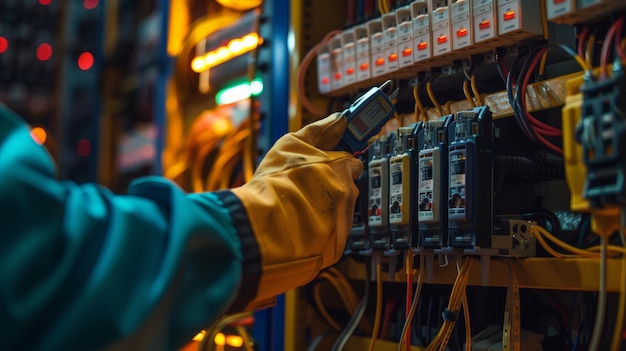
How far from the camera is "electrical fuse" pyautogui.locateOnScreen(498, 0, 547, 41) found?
1.36m

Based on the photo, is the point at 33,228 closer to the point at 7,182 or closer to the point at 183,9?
the point at 7,182

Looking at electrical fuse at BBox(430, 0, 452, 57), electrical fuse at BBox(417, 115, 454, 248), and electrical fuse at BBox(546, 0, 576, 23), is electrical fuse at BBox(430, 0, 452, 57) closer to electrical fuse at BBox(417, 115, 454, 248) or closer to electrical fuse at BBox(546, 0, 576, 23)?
electrical fuse at BBox(417, 115, 454, 248)

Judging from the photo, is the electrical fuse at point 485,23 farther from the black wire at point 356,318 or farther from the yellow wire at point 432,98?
the black wire at point 356,318

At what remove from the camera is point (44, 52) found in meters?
4.23

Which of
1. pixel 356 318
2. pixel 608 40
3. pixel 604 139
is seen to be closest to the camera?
pixel 604 139

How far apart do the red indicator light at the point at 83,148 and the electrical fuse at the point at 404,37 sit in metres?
2.99

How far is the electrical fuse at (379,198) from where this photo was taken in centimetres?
156

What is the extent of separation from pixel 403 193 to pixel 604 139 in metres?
0.53

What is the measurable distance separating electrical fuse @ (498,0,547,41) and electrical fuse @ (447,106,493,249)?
16cm

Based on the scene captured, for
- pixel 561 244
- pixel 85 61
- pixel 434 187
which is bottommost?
pixel 561 244

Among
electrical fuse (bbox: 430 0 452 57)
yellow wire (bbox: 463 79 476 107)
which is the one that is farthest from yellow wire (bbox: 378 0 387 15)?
yellow wire (bbox: 463 79 476 107)

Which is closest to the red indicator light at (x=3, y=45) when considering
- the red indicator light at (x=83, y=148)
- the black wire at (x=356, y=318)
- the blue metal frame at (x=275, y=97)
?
the red indicator light at (x=83, y=148)

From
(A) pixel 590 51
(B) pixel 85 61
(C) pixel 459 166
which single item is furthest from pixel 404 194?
(B) pixel 85 61

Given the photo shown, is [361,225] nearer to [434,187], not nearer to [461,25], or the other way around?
[434,187]
